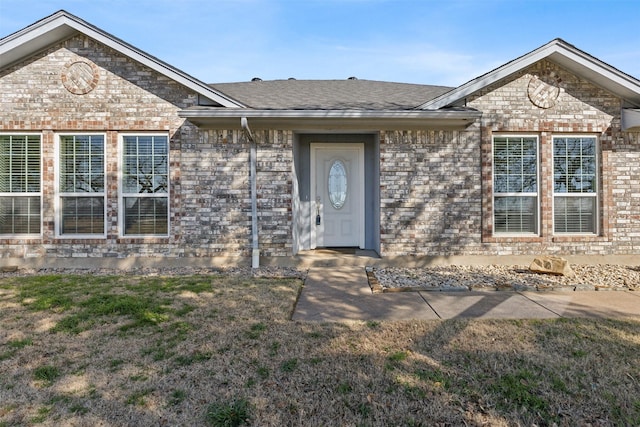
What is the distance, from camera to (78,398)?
243 cm

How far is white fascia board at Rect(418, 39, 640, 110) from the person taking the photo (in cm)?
658

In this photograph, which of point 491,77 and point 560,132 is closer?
point 491,77

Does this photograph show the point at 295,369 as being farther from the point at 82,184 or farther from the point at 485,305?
the point at 82,184

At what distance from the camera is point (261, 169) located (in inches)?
275

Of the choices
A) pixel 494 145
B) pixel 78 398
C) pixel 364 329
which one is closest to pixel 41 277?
pixel 78 398

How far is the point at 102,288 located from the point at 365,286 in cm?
407

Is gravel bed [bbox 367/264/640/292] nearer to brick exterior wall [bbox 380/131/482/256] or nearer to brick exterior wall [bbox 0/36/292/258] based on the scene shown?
brick exterior wall [bbox 380/131/482/256]

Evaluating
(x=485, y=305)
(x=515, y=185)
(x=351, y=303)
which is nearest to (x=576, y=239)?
(x=515, y=185)

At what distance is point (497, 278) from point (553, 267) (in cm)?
111

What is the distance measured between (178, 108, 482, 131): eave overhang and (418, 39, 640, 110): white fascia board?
0.34 m

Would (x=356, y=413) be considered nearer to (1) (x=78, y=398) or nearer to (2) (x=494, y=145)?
(1) (x=78, y=398)

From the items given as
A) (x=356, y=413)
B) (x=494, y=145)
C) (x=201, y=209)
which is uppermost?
(x=494, y=145)

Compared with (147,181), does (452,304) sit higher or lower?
lower

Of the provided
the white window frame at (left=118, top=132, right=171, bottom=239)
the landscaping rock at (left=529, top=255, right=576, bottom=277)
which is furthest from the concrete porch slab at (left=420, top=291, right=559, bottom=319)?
the white window frame at (left=118, top=132, right=171, bottom=239)
